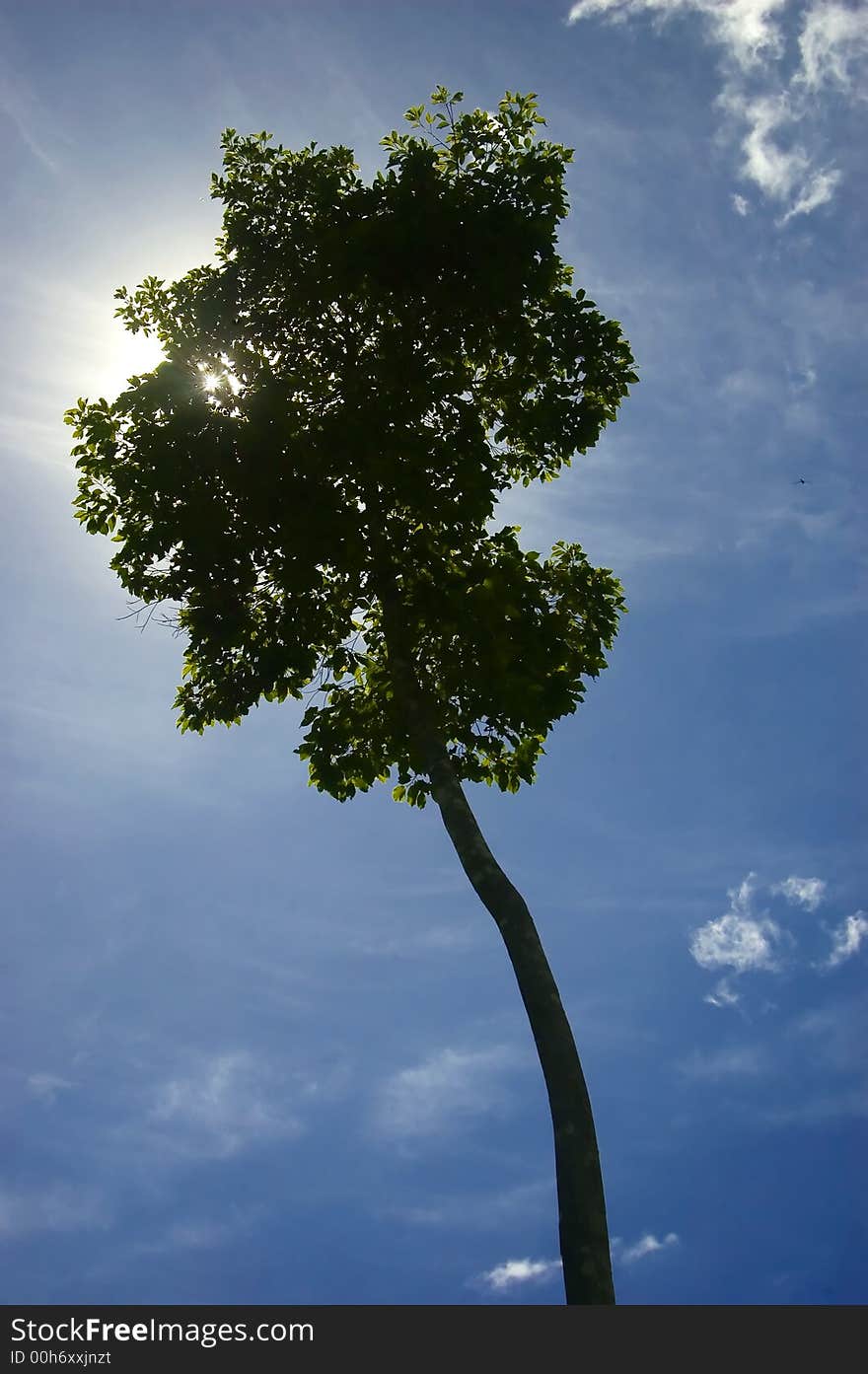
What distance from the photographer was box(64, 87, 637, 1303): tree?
13.1 metres

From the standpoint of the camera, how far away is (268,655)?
47.2ft

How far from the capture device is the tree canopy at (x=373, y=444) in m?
13.1

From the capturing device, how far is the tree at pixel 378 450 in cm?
1309

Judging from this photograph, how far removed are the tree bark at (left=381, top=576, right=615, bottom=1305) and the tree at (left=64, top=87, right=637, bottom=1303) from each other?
0.15 meters

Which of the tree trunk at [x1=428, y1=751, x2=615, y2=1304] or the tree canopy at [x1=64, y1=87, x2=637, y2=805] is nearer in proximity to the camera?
the tree trunk at [x1=428, y1=751, x2=615, y2=1304]

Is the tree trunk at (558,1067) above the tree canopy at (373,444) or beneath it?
beneath

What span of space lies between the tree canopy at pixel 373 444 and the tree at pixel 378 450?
39mm

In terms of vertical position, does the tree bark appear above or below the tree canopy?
below

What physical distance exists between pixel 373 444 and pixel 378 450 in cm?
11

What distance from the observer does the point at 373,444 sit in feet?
42.0

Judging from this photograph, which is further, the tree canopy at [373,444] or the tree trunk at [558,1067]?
the tree canopy at [373,444]

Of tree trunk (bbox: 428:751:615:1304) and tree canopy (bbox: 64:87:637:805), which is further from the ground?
tree canopy (bbox: 64:87:637:805)

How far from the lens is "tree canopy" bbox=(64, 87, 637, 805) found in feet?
43.0

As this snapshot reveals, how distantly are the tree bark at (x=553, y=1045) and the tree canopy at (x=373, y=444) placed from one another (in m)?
1.57
